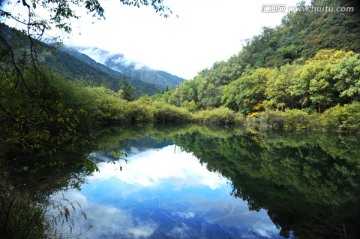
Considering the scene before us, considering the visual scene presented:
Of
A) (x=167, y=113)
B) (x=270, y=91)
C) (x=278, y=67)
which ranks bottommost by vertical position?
(x=167, y=113)

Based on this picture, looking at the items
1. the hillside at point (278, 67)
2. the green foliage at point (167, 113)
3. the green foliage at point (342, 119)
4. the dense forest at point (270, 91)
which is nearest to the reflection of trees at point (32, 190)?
the dense forest at point (270, 91)

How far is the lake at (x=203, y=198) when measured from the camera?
643 cm

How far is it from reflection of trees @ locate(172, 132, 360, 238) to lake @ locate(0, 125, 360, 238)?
0.03 meters

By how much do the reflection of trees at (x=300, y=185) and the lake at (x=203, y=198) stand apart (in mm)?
29

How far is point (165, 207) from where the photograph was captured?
327 inches

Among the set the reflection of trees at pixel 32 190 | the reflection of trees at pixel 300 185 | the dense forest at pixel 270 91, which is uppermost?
the dense forest at pixel 270 91

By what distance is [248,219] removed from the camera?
292 inches

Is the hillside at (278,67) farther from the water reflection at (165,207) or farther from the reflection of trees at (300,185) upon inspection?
the water reflection at (165,207)

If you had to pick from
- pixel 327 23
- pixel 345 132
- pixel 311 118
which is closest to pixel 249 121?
pixel 311 118

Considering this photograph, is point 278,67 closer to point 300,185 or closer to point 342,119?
point 342,119

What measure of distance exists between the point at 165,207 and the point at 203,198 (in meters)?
1.69

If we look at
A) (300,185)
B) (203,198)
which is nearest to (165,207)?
(203,198)

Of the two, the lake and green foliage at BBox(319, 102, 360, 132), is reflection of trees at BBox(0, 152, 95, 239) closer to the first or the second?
the lake

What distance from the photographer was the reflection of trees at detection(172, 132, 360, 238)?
22.5ft
